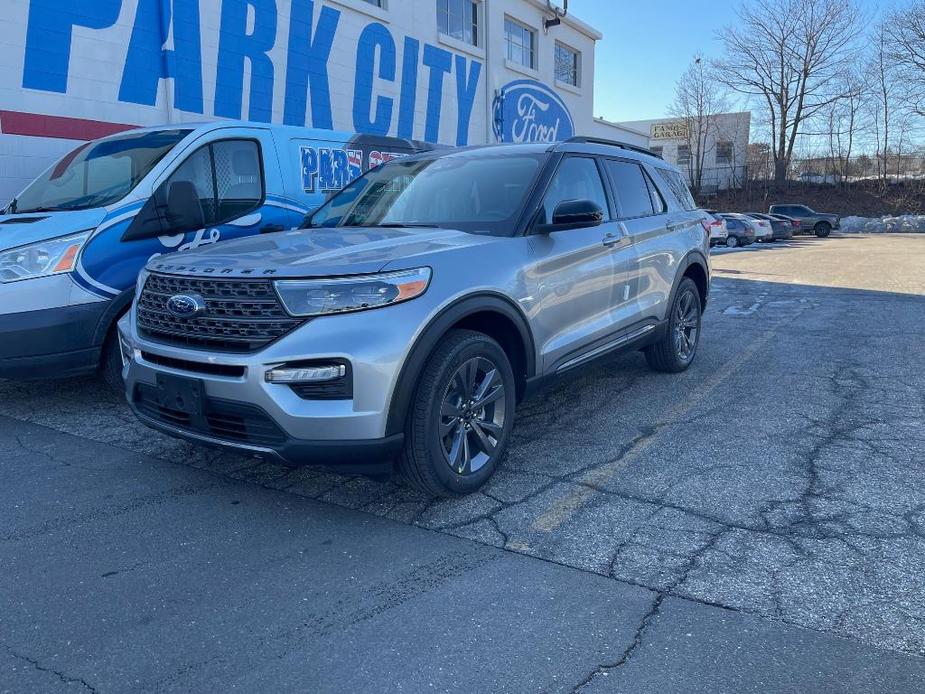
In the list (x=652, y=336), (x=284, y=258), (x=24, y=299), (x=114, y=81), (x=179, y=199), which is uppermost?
(x=114, y=81)

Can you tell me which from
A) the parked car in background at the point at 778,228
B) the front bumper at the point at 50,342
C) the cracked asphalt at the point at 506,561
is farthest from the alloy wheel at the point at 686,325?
the parked car in background at the point at 778,228

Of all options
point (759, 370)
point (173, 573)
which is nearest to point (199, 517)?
point (173, 573)

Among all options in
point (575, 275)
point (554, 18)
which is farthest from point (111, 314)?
point (554, 18)

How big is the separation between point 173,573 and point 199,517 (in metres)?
0.57

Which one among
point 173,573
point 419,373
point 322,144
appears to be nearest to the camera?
point 173,573

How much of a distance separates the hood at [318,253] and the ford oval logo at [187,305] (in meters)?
0.13

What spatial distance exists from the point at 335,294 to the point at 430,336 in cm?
49

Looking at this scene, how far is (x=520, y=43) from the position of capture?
1945cm

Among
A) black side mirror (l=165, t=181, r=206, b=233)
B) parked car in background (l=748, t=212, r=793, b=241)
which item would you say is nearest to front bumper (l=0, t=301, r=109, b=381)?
black side mirror (l=165, t=181, r=206, b=233)

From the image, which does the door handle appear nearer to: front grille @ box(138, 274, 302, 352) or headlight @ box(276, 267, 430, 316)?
headlight @ box(276, 267, 430, 316)

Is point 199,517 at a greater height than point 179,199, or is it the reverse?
point 179,199

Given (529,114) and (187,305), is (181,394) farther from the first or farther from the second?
(529,114)

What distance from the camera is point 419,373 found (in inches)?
135

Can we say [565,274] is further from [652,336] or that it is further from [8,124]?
[8,124]
